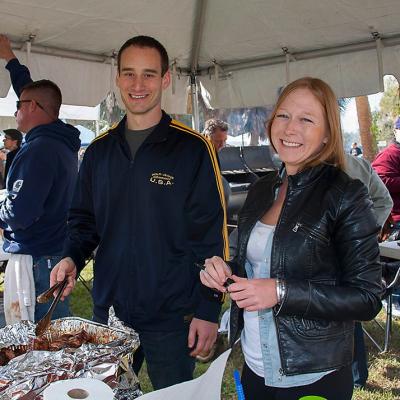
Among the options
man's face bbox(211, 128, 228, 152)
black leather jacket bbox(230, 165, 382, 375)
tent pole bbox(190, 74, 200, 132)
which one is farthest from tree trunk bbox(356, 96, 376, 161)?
black leather jacket bbox(230, 165, 382, 375)

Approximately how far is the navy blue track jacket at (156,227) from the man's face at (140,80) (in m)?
0.11

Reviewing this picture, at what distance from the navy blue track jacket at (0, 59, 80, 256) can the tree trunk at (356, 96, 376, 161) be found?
14512 mm

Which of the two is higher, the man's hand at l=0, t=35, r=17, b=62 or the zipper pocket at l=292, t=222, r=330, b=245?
the man's hand at l=0, t=35, r=17, b=62

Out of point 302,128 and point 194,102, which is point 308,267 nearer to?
point 302,128

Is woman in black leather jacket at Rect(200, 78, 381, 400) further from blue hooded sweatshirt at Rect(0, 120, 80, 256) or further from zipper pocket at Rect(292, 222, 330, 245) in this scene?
blue hooded sweatshirt at Rect(0, 120, 80, 256)

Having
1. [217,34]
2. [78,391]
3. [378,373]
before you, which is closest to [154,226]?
[78,391]

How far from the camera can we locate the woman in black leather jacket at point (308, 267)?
126 centimetres

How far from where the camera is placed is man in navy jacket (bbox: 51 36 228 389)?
1.84m

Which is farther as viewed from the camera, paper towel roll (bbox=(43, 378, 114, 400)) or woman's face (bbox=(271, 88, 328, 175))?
woman's face (bbox=(271, 88, 328, 175))

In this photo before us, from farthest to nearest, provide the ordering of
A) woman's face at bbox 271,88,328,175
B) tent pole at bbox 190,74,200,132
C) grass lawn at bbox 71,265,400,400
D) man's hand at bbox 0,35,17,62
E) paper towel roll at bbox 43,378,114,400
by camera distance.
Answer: tent pole at bbox 190,74,200,132
man's hand at bbox 0,35,17,62
grass lawn at bbox 71,265,400,400
woman's face at bbox 271,88,328,175
paper towel roll at bbox 43,378,114,400

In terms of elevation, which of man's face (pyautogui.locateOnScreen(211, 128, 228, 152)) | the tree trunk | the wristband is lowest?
the wristband

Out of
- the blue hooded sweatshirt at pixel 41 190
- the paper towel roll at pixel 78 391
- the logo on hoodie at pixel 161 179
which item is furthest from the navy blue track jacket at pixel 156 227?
the paper towel roll at pixel 78 391

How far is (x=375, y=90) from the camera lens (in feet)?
13.1

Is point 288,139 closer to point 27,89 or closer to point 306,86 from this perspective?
point 306,86
